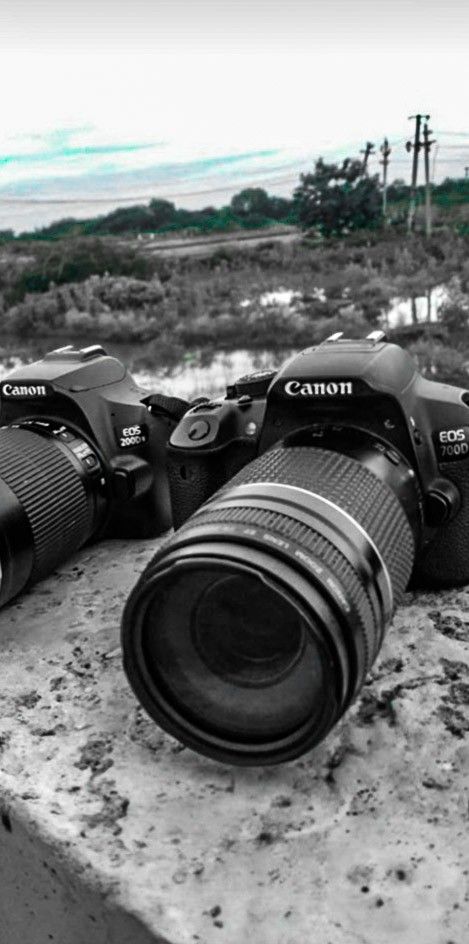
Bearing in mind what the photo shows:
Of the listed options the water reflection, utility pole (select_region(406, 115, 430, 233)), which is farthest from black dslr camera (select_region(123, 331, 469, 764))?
the water reflection

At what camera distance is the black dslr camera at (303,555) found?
70 cm

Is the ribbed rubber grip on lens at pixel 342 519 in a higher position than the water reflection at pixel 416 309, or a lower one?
higher

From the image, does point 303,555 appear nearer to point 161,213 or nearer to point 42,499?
point 42,499

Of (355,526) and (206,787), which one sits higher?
A: (355,526)

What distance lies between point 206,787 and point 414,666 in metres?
0.26

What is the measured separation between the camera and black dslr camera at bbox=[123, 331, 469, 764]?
27.4 inches

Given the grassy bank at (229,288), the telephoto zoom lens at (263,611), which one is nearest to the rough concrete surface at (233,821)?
the telephoto zoom lens at (263,611)

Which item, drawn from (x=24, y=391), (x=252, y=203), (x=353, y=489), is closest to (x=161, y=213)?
(x=252, y=203)

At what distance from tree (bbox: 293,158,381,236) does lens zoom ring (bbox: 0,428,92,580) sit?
1006 millimetres

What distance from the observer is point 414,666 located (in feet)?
3.09

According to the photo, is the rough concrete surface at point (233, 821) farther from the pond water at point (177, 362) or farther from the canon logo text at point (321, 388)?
the pond water at point (177, 362)

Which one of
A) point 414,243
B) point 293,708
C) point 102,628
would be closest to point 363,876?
point 293,708

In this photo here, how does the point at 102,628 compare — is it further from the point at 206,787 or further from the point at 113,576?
the point at 206,787

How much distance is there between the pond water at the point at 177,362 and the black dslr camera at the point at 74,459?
0.58 meters
